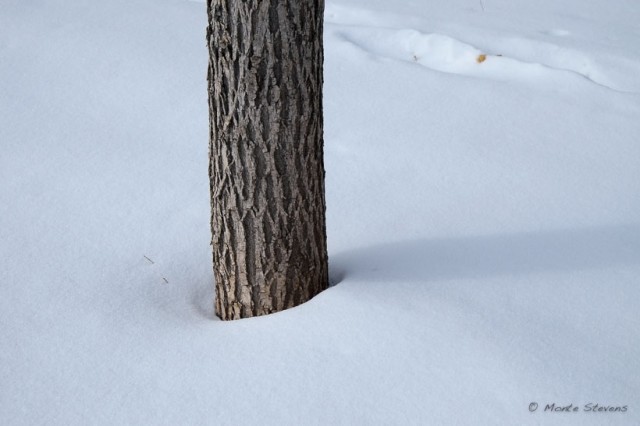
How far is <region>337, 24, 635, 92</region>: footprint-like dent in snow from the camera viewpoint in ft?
10.2

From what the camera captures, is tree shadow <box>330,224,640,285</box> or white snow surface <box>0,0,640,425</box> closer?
white snow surface <box>0,0,640,425</box>

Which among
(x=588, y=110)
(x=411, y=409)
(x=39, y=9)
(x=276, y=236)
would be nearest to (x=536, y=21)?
(x=588, y=110)

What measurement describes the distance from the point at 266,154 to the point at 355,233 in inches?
22.1

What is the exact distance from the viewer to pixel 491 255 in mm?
1894

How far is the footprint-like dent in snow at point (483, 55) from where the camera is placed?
309 centimetres

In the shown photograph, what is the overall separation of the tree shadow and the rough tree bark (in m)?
0.15

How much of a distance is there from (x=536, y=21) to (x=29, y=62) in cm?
258

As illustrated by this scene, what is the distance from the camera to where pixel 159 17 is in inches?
134

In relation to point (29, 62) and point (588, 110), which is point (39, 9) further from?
point (588, 110)

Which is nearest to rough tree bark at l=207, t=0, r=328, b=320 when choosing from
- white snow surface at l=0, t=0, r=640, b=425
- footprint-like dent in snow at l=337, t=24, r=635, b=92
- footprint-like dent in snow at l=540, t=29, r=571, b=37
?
white snow surface at l=0, t=0, r=640, b=425

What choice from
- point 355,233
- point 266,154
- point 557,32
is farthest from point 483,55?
point 266,154

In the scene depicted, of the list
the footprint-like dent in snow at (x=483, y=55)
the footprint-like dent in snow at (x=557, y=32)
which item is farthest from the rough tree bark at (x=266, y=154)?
the footprint-like dent in snow at (x=557, y=32)

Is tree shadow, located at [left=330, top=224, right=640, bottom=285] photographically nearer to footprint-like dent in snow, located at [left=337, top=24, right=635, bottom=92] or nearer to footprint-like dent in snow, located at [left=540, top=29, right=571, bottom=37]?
footprint-like dent in snow, located at [left=337, top=24, right=635, bottom=92]

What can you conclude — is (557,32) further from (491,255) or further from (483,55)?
(491,255)
